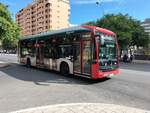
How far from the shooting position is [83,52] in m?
12.2

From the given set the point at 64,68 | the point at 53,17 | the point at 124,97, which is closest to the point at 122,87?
the point at 124,97

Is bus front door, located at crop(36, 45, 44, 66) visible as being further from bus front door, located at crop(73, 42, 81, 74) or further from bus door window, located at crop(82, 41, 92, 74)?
bus door window, located at crop(82, 41, 92, 74)

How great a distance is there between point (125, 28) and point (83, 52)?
2836cm

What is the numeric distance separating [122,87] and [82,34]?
371 centimetres

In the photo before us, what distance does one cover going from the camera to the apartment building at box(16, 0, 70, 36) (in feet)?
328

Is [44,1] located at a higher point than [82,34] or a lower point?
higher

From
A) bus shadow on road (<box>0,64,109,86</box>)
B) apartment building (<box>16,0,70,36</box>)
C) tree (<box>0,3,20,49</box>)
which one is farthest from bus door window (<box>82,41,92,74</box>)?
apartment building (<box>16,0,70,36</box>)

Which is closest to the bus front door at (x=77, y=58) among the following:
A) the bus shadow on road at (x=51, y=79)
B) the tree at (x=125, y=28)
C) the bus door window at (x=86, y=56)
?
the bus door window at (x=86, y=56)

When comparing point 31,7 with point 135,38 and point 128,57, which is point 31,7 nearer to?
point 135,38

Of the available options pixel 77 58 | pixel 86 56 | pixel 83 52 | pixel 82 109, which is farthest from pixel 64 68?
pixel 82 109

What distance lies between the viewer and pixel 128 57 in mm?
33969

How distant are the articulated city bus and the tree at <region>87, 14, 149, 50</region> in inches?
935

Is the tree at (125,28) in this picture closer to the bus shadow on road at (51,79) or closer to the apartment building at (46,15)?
the bus shadow on road at (51,79)

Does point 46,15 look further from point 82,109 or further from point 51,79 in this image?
point 82,109
